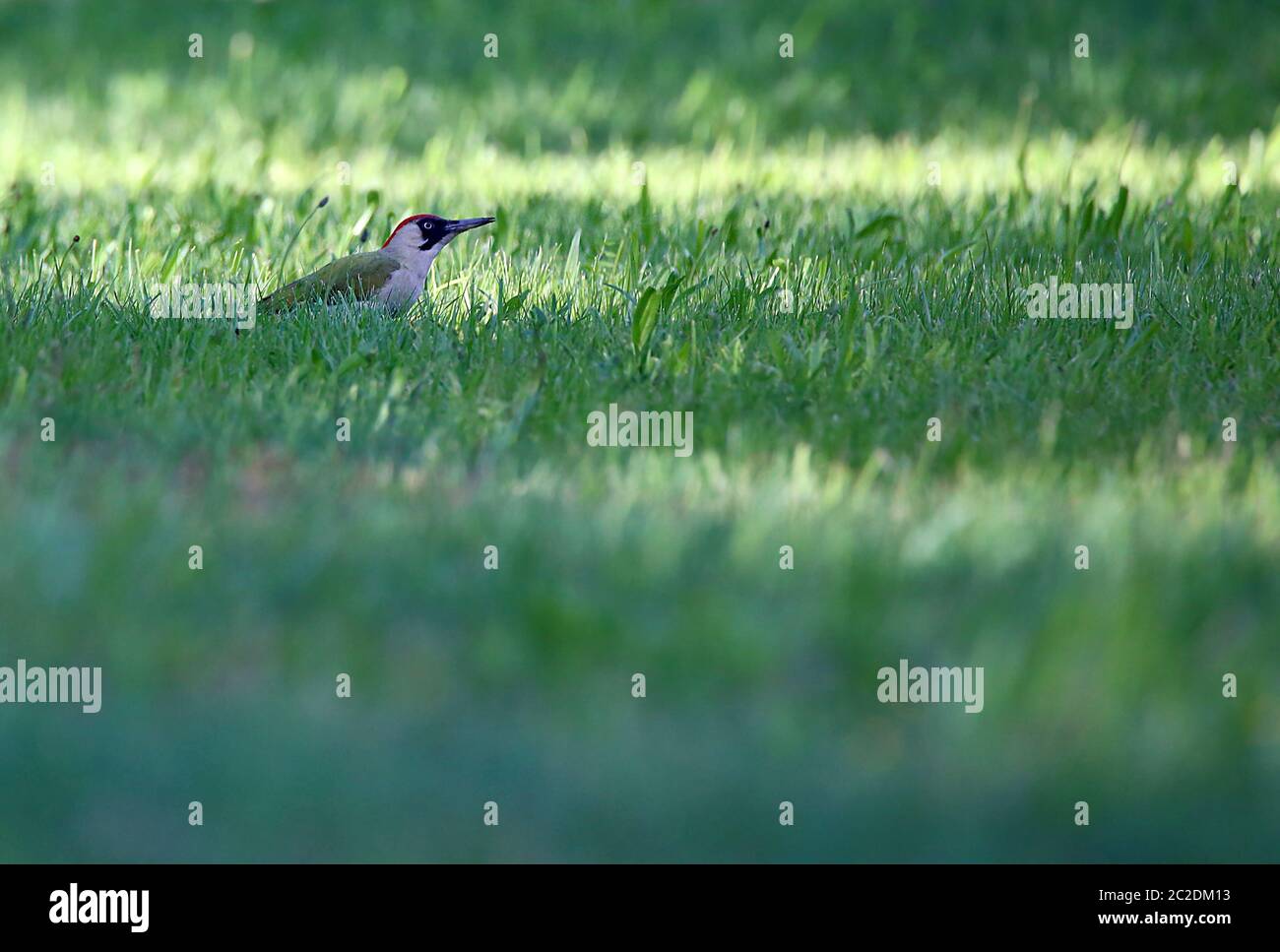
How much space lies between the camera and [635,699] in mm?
3721

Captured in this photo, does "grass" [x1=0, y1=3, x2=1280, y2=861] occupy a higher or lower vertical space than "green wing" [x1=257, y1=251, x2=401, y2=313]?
lower

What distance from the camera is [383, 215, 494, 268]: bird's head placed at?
737 centimetres

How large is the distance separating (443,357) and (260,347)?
782mm

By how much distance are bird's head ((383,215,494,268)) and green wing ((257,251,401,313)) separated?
5.6 inches

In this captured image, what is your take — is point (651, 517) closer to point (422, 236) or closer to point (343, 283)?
point (343, 283)

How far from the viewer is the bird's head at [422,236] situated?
7371 mm

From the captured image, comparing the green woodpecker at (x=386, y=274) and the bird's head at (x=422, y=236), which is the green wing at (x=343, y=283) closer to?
the green woodpecker at (x=386, y=274)

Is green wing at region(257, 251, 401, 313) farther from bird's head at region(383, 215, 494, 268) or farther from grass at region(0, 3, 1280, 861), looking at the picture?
grass at region(0, 3, 1280, 861)

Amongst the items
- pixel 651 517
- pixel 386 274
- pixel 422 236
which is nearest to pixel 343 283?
pixel 386 274

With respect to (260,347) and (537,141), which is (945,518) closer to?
(260,347)

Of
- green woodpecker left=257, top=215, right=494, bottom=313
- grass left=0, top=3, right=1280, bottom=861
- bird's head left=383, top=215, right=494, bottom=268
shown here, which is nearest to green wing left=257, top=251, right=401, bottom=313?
green woodpecker left=257, top=215, right=494, bottom=313

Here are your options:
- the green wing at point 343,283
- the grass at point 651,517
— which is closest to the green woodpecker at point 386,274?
the green wing at point 343,283

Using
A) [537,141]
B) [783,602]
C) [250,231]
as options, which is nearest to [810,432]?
[783,602]

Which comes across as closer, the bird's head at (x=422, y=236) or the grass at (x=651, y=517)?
the grass at (x=651, y=517)
